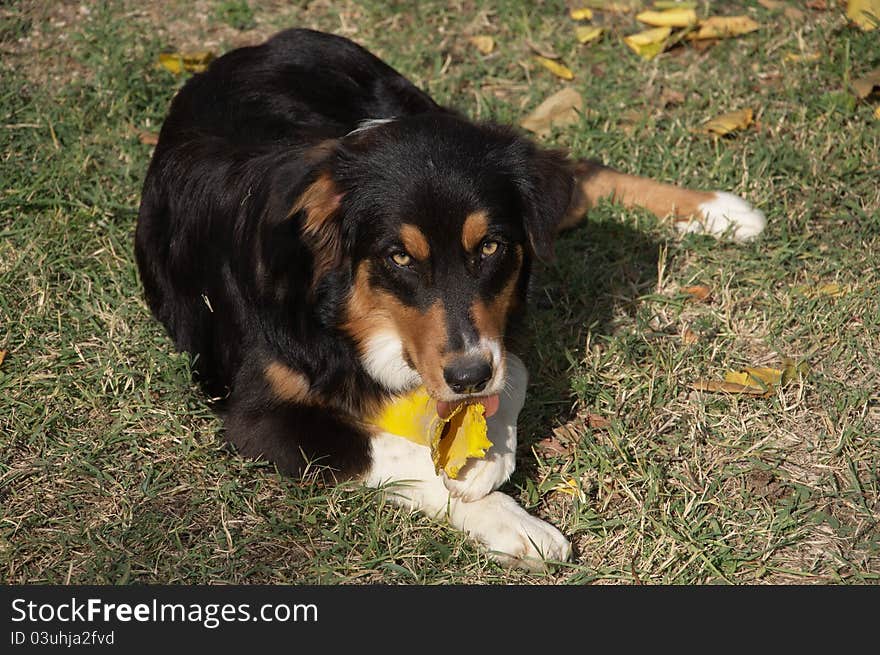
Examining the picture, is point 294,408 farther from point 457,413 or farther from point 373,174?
point 373,174

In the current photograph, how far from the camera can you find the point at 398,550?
406cm

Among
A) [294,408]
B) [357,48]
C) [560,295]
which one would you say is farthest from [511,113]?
[294,408]

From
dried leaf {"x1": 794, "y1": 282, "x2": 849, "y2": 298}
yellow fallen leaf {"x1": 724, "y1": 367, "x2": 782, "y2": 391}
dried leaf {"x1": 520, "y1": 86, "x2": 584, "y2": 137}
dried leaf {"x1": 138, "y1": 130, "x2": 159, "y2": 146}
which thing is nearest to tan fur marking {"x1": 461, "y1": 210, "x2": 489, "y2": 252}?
yellow fallen leaf {"x1": 724, "y1": 367, "x2": 782, "y2": 391}

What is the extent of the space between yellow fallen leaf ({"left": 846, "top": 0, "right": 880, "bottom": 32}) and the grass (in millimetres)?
115

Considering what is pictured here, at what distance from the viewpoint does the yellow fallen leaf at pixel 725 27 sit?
690 centimetres

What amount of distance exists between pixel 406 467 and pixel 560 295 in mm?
1469

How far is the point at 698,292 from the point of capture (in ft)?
17.5

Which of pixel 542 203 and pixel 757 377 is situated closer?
pixel 542 203

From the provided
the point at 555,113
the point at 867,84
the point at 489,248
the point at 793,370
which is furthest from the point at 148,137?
the point at 867,84

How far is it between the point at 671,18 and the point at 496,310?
146 inches

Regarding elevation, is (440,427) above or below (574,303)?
above

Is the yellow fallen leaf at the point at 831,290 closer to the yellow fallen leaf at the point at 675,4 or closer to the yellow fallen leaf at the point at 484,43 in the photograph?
the yellow fallen leaf at the point at 675,4

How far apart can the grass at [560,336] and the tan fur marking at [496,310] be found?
2.29ft

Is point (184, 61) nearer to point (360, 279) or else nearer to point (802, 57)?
point (360, 279)
